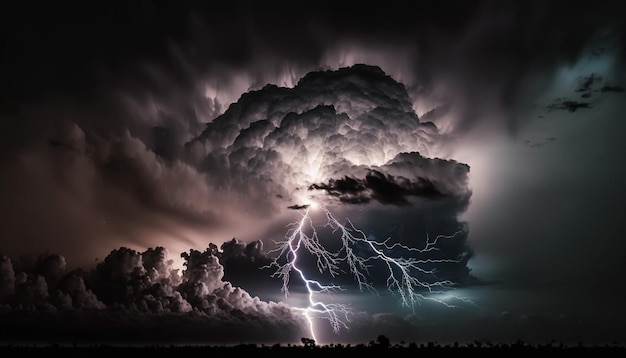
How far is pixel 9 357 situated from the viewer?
216ft

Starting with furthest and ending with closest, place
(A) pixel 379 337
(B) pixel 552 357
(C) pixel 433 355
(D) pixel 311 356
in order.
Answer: (A) pixel 379 337 < (D) pixel 311 356 < (C) pixel 433 355 < (B) pixel 552 357

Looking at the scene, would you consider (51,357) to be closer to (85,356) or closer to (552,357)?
(85,356)

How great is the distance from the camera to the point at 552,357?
193 ft

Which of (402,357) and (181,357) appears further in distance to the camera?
(181,357)

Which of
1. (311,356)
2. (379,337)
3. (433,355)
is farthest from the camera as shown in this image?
(379,337)

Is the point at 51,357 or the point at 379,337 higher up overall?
the point at 379,337

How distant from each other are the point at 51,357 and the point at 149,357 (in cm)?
1207

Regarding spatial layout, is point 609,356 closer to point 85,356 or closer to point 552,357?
point 552,357

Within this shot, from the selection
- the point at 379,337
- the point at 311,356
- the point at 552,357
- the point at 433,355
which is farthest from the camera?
the point at 379,337

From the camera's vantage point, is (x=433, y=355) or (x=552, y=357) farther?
(x=433, y=355)

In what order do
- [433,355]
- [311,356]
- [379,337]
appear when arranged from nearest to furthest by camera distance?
1. [433,355]
2. [311,356]
3. [379,337]

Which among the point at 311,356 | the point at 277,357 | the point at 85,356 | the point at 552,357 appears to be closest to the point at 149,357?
the point at 85,356

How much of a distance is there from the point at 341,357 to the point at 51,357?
112ft

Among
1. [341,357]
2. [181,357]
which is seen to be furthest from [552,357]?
[181,357]
